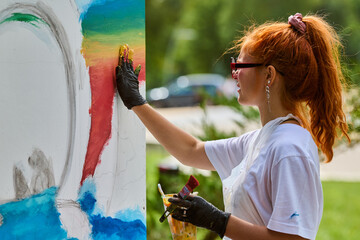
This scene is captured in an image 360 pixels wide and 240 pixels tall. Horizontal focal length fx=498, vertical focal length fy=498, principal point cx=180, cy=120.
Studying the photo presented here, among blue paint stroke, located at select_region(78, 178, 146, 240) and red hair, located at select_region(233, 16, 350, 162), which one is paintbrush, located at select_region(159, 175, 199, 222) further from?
red hair, located at select_region(233, 16, 350, 162)

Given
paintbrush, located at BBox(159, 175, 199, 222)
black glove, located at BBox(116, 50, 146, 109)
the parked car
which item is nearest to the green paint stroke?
black glove, located at BBox(116, 50, 146, 109)

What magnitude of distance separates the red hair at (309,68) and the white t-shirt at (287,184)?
0.44 feet

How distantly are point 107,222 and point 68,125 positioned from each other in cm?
42

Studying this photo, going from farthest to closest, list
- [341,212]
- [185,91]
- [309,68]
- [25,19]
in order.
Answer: [185,91]
[341,212]
[309,68]
[25,19]

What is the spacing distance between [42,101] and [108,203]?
1.64 feet

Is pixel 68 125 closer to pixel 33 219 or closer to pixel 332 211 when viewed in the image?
pixel 33 219

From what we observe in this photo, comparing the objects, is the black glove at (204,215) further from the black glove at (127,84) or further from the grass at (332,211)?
the grass at (332,211)

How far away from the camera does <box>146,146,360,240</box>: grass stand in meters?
3.57

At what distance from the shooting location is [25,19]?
1.50 meters

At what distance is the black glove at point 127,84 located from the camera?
188cm

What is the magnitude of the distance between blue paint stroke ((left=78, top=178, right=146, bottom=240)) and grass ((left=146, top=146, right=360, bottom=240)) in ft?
5.16

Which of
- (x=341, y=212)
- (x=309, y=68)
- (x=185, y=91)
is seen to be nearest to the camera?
(x=309, y=68)

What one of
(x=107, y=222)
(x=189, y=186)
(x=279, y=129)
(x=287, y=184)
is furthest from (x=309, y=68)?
(x=107, y=222)

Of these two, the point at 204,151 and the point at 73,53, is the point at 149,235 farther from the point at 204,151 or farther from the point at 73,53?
the point at 73,53
